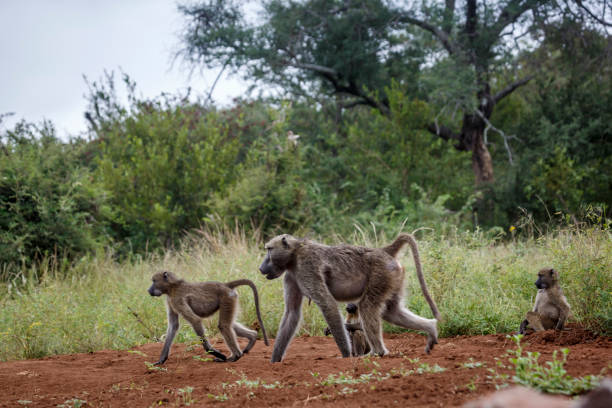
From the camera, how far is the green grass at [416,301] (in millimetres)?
5855

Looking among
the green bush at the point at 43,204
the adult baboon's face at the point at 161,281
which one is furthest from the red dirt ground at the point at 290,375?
the green bush at the point at 43,204

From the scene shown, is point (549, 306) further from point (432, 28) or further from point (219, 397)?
point (432, 28)

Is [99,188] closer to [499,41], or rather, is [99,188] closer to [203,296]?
[203,296]

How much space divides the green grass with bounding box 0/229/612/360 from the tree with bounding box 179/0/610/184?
8.81 metres

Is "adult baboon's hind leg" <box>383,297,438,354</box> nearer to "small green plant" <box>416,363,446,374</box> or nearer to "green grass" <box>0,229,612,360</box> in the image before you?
"green grass" <box>0,229,612,360</box>

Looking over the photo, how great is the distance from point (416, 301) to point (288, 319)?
2.29 meters

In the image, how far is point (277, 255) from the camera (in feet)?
16.7

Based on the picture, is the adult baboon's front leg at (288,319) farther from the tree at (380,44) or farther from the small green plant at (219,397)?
the tree at (380,44)

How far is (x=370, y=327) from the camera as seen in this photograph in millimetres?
4949

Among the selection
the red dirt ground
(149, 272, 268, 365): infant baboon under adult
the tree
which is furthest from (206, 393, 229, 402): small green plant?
the tree

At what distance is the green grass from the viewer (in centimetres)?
586

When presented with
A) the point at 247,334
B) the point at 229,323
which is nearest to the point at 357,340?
the point at 247,334

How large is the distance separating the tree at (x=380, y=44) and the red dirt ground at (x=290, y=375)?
36.3ft

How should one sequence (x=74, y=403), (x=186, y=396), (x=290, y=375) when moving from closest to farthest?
(x=186, y=396) → (x=74, y=403) → (x=290, y=375)
